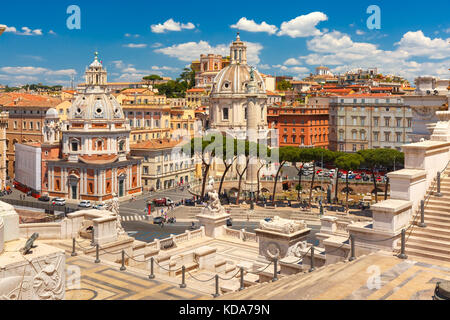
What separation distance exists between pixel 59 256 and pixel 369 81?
112 metres

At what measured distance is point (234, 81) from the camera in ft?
257

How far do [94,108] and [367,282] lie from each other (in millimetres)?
52202

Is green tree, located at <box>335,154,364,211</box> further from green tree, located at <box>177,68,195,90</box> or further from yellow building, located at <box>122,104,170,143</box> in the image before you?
green tree, located at <box>177,68,195,90</box>

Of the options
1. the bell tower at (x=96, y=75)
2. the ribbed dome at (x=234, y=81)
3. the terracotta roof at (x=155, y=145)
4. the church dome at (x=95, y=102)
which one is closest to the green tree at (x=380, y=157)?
the terracotta roof at (x=155, y=145)

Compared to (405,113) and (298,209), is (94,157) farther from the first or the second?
(405,113)

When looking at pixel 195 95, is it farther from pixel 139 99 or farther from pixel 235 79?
pixel 235 79

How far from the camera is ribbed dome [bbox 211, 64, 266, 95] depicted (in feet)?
255

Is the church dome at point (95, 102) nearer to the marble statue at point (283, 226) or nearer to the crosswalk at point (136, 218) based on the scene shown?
the crosswalk at point (136, 218)

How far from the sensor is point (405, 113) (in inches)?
3002

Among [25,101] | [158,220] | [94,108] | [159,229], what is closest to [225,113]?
[94,108]

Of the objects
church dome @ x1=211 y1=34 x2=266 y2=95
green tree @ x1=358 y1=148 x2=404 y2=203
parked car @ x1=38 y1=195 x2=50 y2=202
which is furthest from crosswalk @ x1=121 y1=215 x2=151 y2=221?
church dome @ x1=211 y1=34 x2=266 y2=95

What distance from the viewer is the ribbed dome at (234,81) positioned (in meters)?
77.9

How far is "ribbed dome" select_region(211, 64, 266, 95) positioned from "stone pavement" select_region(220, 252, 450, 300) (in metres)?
65.1
